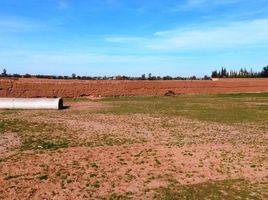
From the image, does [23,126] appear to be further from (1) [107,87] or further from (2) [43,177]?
(1) [107,87]

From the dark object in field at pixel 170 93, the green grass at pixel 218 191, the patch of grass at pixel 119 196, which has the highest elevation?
the dark object in field at pixel 170 93

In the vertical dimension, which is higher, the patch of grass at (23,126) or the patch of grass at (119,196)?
the patch of grass at (23,126)

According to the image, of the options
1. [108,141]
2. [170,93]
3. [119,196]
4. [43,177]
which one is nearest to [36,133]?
[108,141]

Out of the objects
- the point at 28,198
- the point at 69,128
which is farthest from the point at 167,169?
the point at 69,128

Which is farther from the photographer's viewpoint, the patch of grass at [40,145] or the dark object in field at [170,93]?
the dark object in field at [170,93]

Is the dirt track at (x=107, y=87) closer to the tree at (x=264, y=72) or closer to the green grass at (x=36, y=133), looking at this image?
the green grass at (x=36, y=133)

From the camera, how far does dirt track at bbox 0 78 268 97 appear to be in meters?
35.2

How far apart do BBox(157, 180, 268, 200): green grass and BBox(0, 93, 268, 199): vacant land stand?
22 mm

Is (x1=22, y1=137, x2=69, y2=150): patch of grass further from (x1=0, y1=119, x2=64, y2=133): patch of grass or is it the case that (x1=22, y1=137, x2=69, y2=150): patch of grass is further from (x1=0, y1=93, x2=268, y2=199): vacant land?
(x1=0, y1=119, x2=64, y2=133): patch of grass

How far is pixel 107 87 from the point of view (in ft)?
131

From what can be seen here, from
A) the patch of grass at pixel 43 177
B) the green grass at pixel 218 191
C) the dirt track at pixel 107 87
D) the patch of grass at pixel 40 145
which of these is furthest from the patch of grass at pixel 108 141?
the dirt track at pixel 107 87

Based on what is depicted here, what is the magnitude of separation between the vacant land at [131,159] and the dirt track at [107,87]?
1435 cm

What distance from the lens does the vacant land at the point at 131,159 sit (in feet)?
31.7

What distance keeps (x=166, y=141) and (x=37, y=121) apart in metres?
7.69
